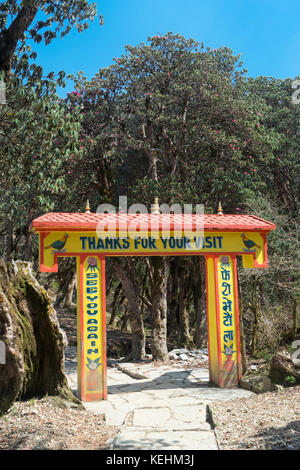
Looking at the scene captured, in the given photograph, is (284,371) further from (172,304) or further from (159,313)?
(172,304)

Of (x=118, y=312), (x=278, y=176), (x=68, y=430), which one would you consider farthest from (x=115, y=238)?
(x=118, y=312)

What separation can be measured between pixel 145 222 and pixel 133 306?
6318 millimetres

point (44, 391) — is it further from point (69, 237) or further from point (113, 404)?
point (69, 237)

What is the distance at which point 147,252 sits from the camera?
32.1 feet

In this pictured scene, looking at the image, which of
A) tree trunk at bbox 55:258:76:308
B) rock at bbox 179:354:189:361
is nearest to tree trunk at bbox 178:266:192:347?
rock at bbox 179:354:189:361

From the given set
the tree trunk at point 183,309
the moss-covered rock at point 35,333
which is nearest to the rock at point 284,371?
the moss-covered rock at point 35,333

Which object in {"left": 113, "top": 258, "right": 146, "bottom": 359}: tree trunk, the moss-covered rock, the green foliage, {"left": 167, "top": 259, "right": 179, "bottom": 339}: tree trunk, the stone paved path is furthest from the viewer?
{"left": 167, "top": 259, "right": 179, "bottom": 339}: tree trunk

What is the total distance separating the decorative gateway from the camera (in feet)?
30.0

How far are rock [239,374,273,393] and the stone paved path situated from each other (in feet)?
0.62

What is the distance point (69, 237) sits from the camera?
9344 mm
